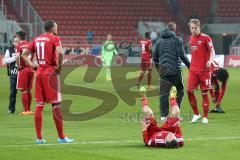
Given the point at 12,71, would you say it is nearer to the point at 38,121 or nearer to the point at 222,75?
the point at 222,75

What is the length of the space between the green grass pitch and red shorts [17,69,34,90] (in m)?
0.78

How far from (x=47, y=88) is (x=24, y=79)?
6355 millimetres

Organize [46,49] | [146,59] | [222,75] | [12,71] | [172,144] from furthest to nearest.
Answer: [146,59] < [222,75] < [12,71] < [46,49] < [172,144]

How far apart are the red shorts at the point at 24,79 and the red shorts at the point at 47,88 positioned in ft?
20.4

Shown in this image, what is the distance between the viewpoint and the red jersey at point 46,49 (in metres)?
13.7

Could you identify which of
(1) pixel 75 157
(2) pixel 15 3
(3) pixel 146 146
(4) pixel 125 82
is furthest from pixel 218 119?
(2) pixel 15 3

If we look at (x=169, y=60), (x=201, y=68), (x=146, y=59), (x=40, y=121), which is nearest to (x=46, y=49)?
(x=40, y=121)

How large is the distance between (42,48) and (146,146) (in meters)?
2.55

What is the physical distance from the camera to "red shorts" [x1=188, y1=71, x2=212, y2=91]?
1755 centimetres

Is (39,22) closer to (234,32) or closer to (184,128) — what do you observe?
(234,32)

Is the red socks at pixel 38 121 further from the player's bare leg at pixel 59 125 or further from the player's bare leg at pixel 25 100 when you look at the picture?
the player's bare leg at pixel 25 100

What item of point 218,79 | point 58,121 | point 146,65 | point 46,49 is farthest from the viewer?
point 146,65

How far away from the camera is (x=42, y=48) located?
13.7 m

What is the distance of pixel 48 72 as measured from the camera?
13766 mm
